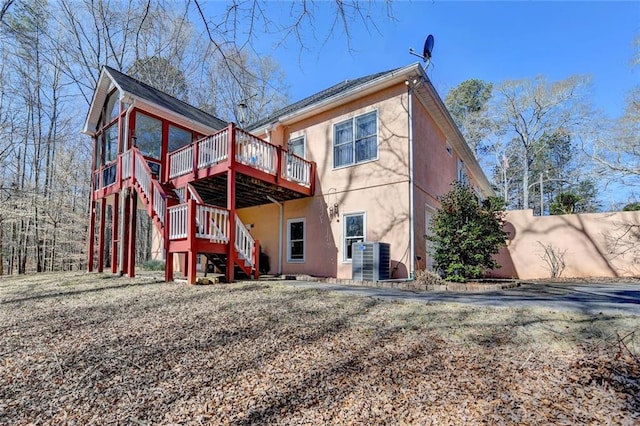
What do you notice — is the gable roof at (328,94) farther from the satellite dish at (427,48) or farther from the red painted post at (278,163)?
the red painted post at (278,163)

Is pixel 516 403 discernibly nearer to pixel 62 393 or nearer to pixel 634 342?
pixel 634 342

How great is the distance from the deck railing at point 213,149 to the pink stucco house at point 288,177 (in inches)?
1.2

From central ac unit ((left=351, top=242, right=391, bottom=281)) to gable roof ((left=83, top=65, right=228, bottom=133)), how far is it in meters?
7.82

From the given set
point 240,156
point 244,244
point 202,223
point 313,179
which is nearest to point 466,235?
point 313,179

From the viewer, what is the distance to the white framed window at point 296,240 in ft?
34.0

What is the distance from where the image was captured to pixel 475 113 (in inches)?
1004

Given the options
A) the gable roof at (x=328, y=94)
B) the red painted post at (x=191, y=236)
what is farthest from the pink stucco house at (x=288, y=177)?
the gable roof at (x=328, y=94)

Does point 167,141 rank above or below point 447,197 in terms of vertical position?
above

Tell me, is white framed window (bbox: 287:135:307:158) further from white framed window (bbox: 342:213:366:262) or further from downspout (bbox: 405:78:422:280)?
downspout (bbox: 405:78:422:280)

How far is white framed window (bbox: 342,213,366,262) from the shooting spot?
30.0ft

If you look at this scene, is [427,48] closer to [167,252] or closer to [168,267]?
[167,252]

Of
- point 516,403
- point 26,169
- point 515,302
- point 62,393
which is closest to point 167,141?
point 62,393

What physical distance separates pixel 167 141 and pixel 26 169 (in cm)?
1280

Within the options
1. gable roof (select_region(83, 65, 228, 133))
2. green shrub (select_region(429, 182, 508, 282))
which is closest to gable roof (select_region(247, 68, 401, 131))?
gable roof (select_region(83, 65, 228, 133))
